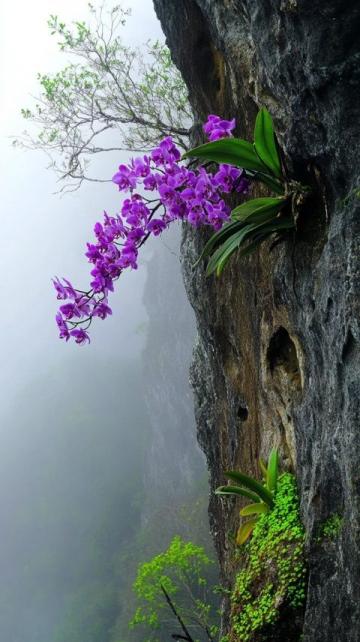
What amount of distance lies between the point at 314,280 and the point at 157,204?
0.83 meters

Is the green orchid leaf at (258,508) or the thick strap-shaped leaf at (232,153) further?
the green orchid leaf at (258,508)

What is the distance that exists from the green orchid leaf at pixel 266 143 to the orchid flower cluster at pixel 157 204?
134 mm

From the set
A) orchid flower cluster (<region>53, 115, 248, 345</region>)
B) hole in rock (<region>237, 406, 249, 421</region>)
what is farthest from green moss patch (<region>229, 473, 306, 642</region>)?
orchid flower cluster (<region>53, 115, 248, 345</region>)

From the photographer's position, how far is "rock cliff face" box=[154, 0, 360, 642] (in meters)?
2.11

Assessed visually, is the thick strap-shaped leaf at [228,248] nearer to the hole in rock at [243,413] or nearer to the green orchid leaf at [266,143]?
the green orchid leaf at [266,143]

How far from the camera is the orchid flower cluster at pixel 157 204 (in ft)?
8.31

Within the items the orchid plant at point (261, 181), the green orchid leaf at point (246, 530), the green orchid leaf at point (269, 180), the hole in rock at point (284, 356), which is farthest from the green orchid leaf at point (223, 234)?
the green orchid leaf at point (246, 530)

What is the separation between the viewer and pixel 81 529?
51969mm

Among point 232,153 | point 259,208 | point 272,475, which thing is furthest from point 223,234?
point 272,475

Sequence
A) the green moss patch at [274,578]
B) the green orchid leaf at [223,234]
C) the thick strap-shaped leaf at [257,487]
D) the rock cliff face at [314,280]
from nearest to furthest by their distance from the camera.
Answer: the rock cliff face at [314,280] → the green orchid leaf at [223,234] → the green moss patch at [274,578] → the thick strap-shaped leaf at [257,487]

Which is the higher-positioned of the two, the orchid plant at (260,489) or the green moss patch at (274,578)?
the orchid plant at (260,489)

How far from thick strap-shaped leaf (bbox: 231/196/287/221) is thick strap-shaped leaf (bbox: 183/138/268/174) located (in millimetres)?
136

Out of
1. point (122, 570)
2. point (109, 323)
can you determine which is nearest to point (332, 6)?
point (122, 570)

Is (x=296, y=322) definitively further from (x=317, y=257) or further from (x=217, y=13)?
(x=217, y=13)
